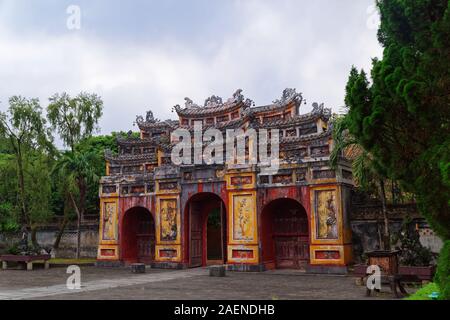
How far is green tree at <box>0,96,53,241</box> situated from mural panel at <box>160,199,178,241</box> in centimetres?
762

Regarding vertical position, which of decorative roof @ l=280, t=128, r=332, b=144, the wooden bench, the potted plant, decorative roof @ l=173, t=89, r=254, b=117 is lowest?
the wooden bench

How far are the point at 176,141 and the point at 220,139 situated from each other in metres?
4.11

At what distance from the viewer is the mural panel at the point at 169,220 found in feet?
71.5

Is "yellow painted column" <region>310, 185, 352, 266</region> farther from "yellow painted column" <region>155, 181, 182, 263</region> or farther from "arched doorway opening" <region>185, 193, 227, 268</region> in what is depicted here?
"yellow painted column" <region>155, 181, 182, 263</region>

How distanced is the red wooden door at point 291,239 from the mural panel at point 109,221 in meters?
8.33

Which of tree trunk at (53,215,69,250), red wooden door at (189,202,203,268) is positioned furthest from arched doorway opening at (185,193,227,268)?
tree trunk at (53,215,69,250)

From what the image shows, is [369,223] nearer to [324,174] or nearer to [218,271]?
[324,174]

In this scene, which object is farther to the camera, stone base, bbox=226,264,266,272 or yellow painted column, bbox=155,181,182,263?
yellow painted column, bbox=155,181,182,263

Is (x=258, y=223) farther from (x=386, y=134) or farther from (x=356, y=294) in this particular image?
(x=386, y=134)

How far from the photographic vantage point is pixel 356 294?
1205cm

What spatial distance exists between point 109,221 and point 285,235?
361 inches

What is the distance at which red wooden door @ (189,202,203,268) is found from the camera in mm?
21953

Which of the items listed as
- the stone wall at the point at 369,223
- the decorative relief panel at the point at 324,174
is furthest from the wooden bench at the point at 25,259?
the stone wall at the point at 369,223
